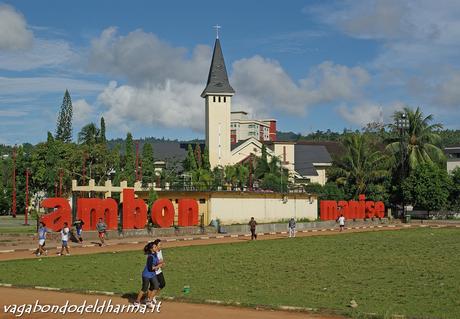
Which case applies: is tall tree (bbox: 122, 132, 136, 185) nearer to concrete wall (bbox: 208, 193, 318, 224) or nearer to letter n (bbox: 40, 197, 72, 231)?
concrete wall (bbox: 208, 193, 318, 224)

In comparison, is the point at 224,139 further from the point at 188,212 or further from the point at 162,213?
the point at 162,213

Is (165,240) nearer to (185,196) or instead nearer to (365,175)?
(185,196)

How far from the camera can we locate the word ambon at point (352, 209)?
2537 inches

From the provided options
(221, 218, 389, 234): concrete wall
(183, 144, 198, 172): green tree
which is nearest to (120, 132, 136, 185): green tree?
(183, 144, 198, 172): green tree

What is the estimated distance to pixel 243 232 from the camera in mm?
49625

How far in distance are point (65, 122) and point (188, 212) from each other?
57.4m

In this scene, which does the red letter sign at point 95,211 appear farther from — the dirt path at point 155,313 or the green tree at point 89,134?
the green tree at point 89,134

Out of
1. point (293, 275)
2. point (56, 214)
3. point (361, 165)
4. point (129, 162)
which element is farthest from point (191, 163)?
point (293, 275)

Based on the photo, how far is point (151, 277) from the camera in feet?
48.8

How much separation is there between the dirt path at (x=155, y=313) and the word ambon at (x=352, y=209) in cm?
4944

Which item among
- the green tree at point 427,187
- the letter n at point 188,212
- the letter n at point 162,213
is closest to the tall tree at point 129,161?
the letter n at point 188,212

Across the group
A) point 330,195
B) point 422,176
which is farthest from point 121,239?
point 422,176

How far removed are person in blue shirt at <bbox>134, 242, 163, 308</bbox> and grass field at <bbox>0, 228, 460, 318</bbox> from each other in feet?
5.26

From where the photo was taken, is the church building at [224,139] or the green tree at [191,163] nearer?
the green tree at [191,163]
